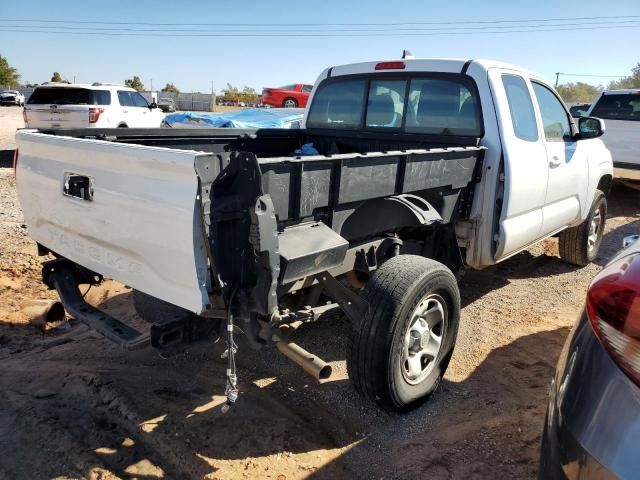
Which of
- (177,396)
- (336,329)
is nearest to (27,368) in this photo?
(177,396)

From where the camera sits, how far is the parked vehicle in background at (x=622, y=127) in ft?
33.7

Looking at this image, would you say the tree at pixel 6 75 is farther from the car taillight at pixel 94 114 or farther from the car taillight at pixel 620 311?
the car taillight at pixel 620 311

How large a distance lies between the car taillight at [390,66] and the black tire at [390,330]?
2.19 meters

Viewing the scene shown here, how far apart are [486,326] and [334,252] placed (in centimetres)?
258

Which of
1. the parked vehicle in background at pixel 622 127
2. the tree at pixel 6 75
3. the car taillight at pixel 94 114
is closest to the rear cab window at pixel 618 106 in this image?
the parked vehicle in background at pixel 622 127

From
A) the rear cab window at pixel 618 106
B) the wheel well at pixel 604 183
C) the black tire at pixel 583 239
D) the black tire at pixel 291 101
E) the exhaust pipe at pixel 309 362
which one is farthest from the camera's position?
the black tire at pixel 291 101

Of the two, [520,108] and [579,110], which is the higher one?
[579,110]

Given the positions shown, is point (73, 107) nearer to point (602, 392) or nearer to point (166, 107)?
point (166, 107)

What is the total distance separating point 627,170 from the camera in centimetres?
1048

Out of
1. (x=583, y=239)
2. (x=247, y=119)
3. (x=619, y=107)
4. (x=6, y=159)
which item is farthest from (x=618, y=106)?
(x=6, y=159)

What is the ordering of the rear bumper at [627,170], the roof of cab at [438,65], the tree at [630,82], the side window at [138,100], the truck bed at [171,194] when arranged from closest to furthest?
the truck bed at [171,194]
the roof of cab at [438,65]
the rear bumper at [627,170]
the side window at [138,100]
the tree at [630,82]

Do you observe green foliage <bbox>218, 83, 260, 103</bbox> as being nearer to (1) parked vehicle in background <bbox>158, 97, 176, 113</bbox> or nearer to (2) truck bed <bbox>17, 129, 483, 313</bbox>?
(1) parked vehicle in background <bbox>158, 97, 176, 113</bbox>

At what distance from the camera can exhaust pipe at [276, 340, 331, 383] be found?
2.60 m

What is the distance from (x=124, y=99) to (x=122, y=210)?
1355cm
